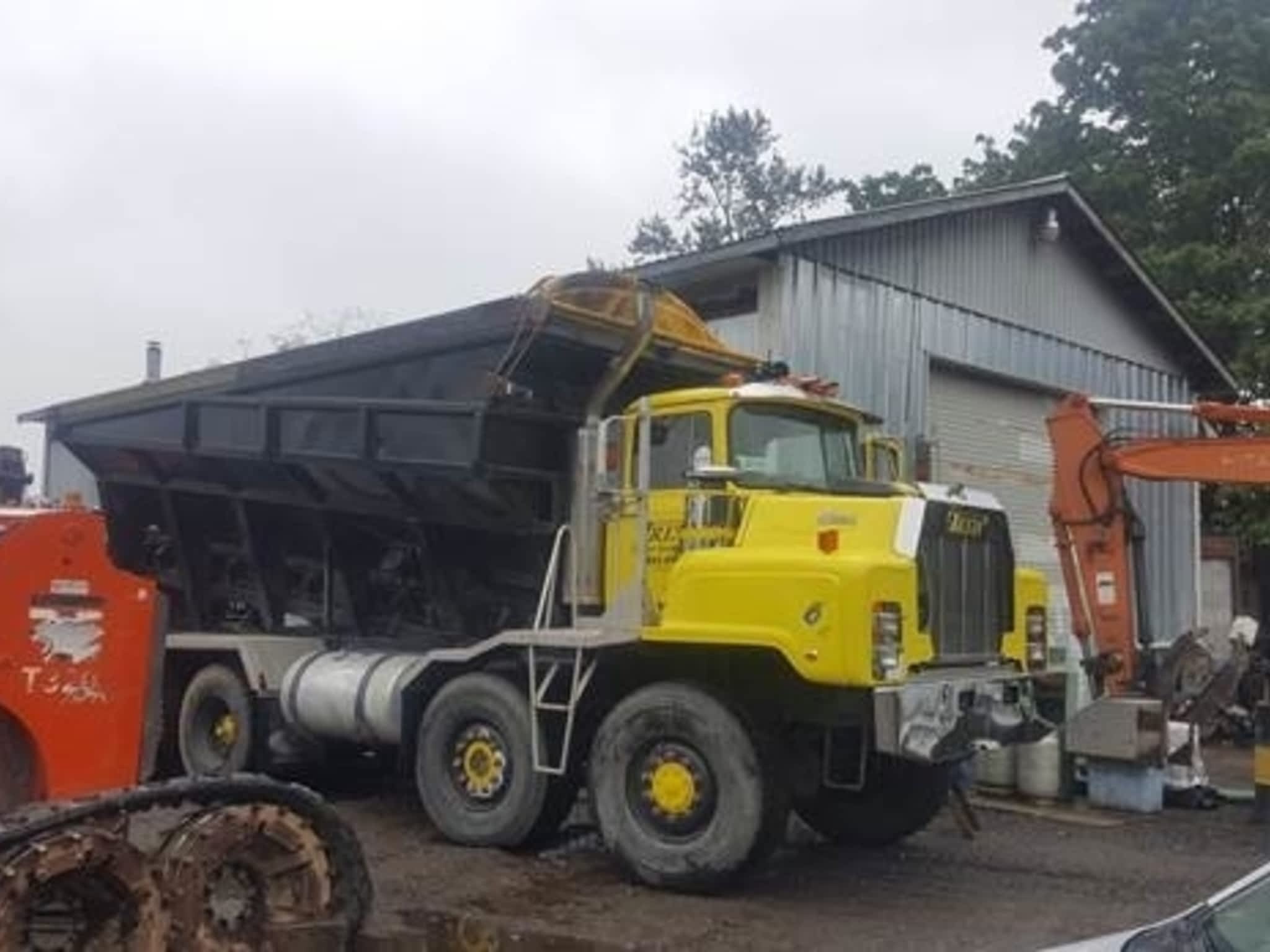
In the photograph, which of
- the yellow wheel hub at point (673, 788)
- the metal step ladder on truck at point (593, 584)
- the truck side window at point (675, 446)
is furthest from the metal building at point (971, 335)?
the yellow wheel hub at point (673, 788)

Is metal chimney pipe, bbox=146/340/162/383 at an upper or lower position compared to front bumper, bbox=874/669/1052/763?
upper

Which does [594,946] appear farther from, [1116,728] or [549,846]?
[1116,728]

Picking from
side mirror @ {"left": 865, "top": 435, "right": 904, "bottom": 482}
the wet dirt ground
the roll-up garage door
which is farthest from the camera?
the roll-up garage door

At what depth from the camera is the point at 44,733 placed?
5730mm

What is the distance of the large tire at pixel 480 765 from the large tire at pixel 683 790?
2.59 feet

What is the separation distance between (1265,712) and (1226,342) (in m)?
16.3

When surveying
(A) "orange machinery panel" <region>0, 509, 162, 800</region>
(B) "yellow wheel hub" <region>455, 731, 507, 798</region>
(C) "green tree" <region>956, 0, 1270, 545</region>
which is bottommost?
(B) "yellow wheel hub" <region>455, 731, 507, 798</region>

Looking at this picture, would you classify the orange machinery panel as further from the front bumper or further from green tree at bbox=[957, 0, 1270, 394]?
green tree at bbox=[957, 0, 1270, 394]

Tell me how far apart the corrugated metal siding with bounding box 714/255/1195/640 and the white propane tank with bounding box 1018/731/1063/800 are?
2.80 m

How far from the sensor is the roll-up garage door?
17.6 m

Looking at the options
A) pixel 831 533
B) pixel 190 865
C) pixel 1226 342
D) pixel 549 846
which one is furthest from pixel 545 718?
pixel 1226 342

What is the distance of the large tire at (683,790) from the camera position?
880 centimetres

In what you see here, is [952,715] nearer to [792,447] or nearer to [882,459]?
[792,447]

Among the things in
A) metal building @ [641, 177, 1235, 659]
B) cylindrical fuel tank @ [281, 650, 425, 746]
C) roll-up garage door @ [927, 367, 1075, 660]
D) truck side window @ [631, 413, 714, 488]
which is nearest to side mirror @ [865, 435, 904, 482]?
metal building @ [641, 177, 1235, 659]
